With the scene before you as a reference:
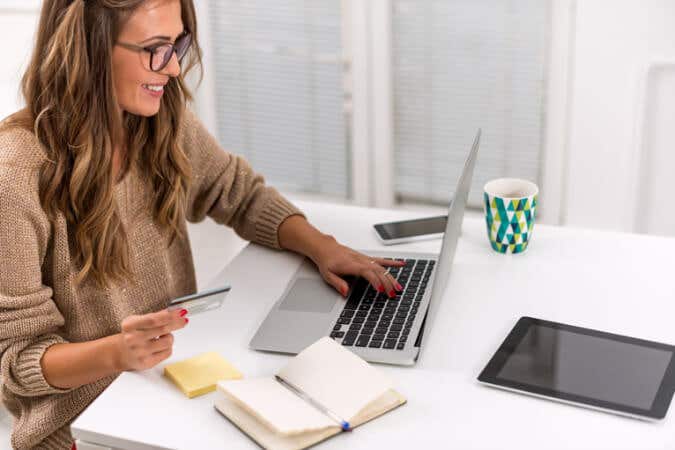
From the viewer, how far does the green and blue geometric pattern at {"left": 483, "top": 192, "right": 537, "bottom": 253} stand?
1576 millimetres

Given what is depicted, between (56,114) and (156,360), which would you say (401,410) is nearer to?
(156,360)

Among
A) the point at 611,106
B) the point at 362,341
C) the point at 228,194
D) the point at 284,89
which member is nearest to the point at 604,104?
the point at 611,106

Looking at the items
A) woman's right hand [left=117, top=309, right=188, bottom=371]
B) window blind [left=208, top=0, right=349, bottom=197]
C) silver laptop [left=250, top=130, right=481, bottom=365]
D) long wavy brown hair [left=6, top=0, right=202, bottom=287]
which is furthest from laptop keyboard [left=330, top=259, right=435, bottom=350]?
window blind [left=208, top=0, right=349, bottom=197]

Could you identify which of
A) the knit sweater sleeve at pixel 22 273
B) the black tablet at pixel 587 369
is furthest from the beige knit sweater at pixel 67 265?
the black tablet at pixel 587 369

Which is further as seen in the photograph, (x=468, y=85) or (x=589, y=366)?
(x=468, y=85)

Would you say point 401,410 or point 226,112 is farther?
point 226,112

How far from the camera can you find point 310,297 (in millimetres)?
1469

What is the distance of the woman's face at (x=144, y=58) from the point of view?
52.9 inches

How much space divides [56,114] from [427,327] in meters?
0.65

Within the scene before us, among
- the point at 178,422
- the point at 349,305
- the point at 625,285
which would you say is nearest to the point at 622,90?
the point at 625,285

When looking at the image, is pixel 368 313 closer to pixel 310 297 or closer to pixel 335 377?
pixel 310 297

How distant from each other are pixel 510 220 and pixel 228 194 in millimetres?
553

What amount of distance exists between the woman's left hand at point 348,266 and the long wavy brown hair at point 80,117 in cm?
35

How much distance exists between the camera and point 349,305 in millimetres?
1441
